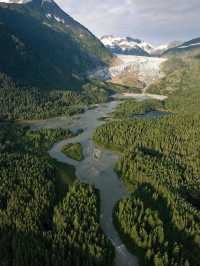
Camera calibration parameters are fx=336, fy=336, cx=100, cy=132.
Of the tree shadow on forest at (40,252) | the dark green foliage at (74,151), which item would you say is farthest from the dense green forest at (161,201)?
the dark green foliage at (74,151)

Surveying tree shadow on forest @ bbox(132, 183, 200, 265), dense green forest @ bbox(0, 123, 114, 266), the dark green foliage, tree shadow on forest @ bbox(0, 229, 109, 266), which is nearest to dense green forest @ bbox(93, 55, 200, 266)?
tree shadow on forest @ bbox(132, 183, 200, 265)

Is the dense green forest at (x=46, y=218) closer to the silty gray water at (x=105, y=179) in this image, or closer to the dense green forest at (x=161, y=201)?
the silty gray water at (x=105, y=179)

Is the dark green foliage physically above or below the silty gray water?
above

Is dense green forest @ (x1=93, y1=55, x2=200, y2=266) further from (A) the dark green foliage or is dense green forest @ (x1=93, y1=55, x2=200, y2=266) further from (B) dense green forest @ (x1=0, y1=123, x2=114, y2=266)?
(A) the dark green foliage

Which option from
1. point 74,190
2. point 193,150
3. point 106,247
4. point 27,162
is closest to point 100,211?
point 74,190

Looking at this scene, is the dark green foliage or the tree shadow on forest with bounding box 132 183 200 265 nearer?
the tree shadow on forest with bounding box 132 183 200 265

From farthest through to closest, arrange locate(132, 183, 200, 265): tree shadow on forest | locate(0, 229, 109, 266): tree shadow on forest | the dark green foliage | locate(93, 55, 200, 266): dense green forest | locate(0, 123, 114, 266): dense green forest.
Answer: the dark green foliage → locate(132, 183, 200, 265): tree shadow on forest → locate(93, 55, 200, 266): dense green forest → locate(0, 123, 114, 266): dense green forest → locate(0, 229, 109, 266): tree shadow on forest

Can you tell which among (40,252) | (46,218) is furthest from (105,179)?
(40,252)

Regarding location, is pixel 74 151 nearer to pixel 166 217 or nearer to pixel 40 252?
pixel 166 217

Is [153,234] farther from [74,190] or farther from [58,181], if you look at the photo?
[58,181]
